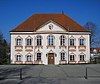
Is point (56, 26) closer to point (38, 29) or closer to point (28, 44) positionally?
point (38, 29)

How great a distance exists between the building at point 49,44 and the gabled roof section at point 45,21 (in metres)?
0.22

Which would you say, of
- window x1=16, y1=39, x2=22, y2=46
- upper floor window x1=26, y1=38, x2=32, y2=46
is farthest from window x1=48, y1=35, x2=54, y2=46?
window x1=16, y1=39, x2=22, y2=46

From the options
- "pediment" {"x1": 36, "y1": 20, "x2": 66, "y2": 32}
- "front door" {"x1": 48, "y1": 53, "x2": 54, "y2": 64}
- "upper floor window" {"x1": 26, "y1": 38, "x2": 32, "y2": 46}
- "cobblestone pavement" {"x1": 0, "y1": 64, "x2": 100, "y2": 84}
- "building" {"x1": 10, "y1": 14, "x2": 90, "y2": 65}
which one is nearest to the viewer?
"cobblestone pavement" {"x1": 0, "y1": 64, "x2": 100, "y2": 84}

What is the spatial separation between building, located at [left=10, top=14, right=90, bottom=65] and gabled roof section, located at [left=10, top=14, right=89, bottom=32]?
22 centimetres

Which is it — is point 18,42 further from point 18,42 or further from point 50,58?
point 50,58

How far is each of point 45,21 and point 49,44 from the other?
21.1 feet

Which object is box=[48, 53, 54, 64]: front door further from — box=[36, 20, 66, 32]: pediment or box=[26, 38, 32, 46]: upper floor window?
box=[36, 20, 66, 32]: pediment

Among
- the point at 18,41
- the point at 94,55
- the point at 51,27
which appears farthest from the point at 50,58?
the point at 94,55

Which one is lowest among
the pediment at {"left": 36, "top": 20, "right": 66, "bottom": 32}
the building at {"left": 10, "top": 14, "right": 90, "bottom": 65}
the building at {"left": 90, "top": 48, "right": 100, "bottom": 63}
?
the building at {"left": 90, "top": 48, "right": 100, "bottom": 63}

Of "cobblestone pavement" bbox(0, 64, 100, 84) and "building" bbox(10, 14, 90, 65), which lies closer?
"cobblestone pavement" bbox(0, 64, 100, 84)

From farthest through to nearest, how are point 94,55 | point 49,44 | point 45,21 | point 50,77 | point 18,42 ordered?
point 94,55
point 45,21
point 18,42
point 49,44
point 50,77

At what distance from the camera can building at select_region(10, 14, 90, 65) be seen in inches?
1868

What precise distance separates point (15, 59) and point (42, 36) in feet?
25.3

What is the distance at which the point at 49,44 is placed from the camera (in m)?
47.6
